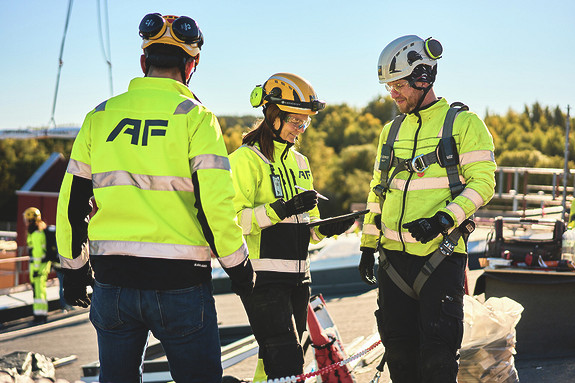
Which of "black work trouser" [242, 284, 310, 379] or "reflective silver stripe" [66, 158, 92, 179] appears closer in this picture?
"reflective silver stripe" [66, 158, 92, 179]

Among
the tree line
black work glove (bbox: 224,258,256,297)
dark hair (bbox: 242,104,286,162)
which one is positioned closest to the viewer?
black work glove (bbox: 224,258,256,297)

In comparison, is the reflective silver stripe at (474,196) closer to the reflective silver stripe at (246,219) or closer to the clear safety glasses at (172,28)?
the reflective silver stripe at (246,219)

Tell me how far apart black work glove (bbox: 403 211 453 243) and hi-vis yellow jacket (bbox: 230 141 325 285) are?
749mm

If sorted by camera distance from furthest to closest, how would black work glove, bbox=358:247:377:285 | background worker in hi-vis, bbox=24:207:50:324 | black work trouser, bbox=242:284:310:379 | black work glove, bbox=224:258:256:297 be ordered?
background worker in hi-vis, bbox=24:207:50:324
black work glove, bbox=358:247:377:285
black work trouser, bbox=242:284:310:379
black work glove, bbox=224:258:256:297

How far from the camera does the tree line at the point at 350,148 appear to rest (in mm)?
53500

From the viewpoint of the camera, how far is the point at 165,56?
2.71m

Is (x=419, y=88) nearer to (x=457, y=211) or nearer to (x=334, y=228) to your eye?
(x=457, y=211)

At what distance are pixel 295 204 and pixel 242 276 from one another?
1.00m

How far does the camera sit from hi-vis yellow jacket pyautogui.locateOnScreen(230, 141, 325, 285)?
138 inches

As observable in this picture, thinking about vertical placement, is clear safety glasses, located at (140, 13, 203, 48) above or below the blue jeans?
above

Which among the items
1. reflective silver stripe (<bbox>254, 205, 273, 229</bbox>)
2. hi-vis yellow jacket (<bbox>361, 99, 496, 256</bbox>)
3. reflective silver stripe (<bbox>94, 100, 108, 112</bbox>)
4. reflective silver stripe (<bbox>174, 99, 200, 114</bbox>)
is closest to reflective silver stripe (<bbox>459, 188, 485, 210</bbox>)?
hi-vis yellow jacket (<bbox>361, 99, 496, 256</bbox>)

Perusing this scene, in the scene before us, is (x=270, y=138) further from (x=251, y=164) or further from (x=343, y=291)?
(x=343, y=291)

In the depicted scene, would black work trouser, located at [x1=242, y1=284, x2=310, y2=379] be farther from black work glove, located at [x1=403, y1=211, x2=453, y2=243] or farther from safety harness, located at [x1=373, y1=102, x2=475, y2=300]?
black work glove, located at [x1=403, y1=211, x2=453, y2=243]

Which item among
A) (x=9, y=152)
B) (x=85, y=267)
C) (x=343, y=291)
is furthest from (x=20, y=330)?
(x=9, y=152)
